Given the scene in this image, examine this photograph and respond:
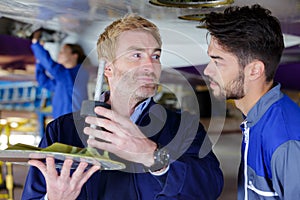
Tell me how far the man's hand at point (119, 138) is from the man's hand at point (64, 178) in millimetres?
56

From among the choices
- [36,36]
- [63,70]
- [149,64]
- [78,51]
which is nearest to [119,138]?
[149,64]

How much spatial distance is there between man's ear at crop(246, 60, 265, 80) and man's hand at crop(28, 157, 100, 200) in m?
0.43

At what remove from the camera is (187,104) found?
138cm

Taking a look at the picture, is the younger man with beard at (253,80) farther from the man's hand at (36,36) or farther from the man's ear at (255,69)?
the man's hand at (36,36)

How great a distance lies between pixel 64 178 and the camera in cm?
97

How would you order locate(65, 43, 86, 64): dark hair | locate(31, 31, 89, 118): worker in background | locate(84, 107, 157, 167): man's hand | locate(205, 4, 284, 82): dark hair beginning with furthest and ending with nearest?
locate(65, 43, 86, 64): dark hair, locate(31, 31, 89, 118): worker in background, locate(205, 4, 284, 82): dark hair, locate(84, 107, 157, 167): man's hand

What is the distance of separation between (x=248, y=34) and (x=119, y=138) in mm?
434

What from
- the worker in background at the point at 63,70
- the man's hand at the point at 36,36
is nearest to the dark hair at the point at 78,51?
the worker in background at the point at 63,70

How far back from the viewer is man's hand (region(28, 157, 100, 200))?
0.93 metres

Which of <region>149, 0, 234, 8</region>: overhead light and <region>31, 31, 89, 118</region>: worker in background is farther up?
<region>149, 0, 234, 8</region>: overhead light

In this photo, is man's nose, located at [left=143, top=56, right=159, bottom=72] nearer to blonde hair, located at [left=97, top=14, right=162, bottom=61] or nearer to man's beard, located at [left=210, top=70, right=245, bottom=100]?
blonde hair, located at [left=97, top=14, right=162, bottom=61]

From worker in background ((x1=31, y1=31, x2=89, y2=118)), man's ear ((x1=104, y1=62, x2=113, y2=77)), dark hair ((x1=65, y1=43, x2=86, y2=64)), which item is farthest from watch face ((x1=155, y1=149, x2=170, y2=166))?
dark hair ((x1=65, y1=43, x2=86, y2=64))

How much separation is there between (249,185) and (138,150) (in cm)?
40

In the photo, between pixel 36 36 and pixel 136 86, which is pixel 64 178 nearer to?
pixel 136 86
